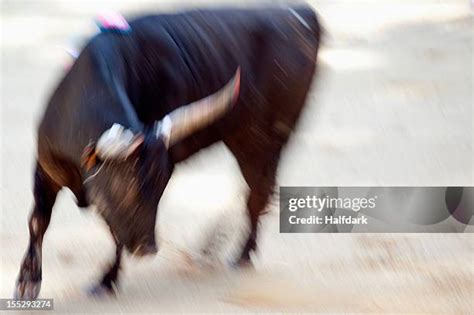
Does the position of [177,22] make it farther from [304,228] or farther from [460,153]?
[460,153]

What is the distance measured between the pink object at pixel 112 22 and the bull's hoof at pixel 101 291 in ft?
2.29

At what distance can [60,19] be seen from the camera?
4.44 metres

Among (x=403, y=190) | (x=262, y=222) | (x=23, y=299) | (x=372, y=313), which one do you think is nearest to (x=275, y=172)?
(x=262, y=222)

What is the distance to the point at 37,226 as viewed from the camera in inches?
132

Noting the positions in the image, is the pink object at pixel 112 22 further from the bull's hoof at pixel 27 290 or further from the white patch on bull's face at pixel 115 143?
the bull's hoof at pixel 27 290

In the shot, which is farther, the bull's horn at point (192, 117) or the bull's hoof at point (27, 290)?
the bull's hoof at point (27, 290)

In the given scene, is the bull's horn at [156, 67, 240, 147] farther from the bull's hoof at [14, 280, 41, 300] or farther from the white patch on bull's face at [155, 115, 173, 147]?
the bull's hoof at [14, 280, 41, 300]

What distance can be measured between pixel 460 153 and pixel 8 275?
1.74 m

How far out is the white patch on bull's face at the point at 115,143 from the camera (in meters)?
3.02

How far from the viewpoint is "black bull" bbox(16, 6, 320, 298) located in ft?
10.1

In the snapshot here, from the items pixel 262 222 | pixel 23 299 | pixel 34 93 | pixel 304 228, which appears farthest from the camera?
pixel 34 93

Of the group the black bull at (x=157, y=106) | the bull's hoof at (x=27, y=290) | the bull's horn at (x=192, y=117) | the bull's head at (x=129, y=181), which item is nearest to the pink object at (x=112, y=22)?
the black bull at (x=157, y=106)

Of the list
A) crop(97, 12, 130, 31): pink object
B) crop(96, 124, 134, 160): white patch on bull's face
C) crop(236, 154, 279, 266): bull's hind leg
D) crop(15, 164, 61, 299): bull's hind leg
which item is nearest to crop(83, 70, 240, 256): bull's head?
crop(96, 124, 134, 160): white patch on bull's face

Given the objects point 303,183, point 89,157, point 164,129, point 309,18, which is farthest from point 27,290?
point 309,18
